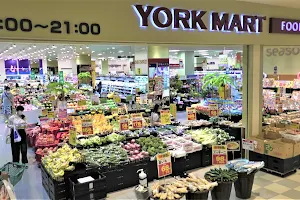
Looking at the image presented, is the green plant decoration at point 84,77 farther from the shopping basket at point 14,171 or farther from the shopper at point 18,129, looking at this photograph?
the shopping basket at point 14,171

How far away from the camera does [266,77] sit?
11680 mm

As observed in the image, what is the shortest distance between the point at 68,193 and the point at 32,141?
14.1 feet

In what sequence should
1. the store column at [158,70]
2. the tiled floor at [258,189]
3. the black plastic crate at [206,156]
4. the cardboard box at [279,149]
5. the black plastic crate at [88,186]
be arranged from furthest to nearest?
the store column at [158,70]
the black plastic crate at [206,156]
the cardboard box at [279,149]
the tiled floor at [258,189]
the black plastic crate at [88,186]

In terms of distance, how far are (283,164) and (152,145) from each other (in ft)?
9.15

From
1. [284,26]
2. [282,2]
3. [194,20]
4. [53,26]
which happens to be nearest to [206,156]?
[194,20]

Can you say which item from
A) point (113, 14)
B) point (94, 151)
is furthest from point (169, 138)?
point (113, 14)

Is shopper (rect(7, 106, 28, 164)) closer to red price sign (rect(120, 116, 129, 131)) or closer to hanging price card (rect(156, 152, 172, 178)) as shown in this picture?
red price sign (rect(120, 116, 129, 131))

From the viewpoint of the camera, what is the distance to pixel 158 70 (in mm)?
13742

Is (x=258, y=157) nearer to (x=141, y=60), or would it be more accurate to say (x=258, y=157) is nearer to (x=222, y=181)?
(x=222, y=181)

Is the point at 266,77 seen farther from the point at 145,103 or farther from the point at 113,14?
the point at 113,14

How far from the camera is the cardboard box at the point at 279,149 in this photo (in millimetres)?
5832

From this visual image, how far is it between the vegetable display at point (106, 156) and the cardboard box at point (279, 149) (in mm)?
3128

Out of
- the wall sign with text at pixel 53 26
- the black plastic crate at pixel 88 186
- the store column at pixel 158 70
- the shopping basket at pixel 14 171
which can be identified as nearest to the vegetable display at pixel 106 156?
the black plastic crate at pixel 88 186

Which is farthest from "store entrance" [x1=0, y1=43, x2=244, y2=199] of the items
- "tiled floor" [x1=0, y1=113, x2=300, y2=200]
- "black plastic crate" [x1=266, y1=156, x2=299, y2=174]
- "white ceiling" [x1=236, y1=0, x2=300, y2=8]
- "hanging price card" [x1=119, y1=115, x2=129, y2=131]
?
"white ceiling" [x1=236, y1=0, x2=300, y2=8]
